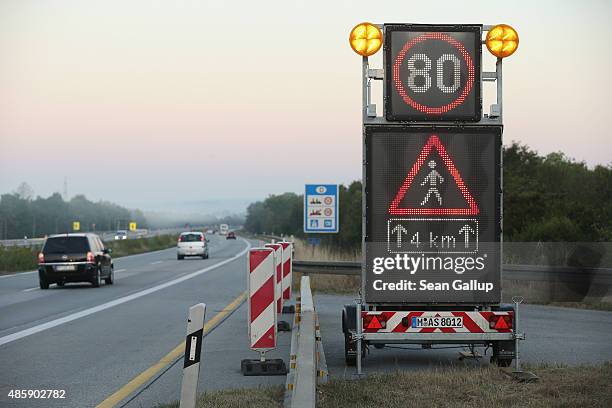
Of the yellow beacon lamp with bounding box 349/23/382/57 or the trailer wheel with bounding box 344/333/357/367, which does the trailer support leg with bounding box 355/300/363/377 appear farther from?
the yellow beacon lamp with bounding box 349/23/382/57

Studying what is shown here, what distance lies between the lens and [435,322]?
370 inches

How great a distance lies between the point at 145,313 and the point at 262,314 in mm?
8367

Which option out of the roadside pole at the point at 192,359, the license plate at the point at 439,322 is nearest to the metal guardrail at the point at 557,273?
the license plate at the point at 439,322

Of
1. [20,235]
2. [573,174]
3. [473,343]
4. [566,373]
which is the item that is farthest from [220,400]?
[20,235]

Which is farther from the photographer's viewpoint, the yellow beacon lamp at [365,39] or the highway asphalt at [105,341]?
the highway asphalt at [105,341]

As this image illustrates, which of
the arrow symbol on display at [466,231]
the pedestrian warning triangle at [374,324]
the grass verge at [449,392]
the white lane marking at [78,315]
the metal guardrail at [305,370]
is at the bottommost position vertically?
the white lane marking at [78,315]

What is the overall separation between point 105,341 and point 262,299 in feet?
13.0

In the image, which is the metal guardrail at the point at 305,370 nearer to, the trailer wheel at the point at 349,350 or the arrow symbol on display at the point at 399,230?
the trailer wheel at the point at 349,350

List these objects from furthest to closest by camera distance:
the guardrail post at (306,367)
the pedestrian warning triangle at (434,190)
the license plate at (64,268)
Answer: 1. the license plate at (64,268)
2. the pedestrian warning triangle at (434,190)
3. the guardrail post at (306,367)

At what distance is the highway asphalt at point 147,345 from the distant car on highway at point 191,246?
29.6 m

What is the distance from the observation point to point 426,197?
9109 millimetres

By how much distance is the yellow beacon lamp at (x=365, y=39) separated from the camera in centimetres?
895

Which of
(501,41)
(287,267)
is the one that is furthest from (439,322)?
(287,267)

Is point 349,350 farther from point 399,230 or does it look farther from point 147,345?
point 147,345
